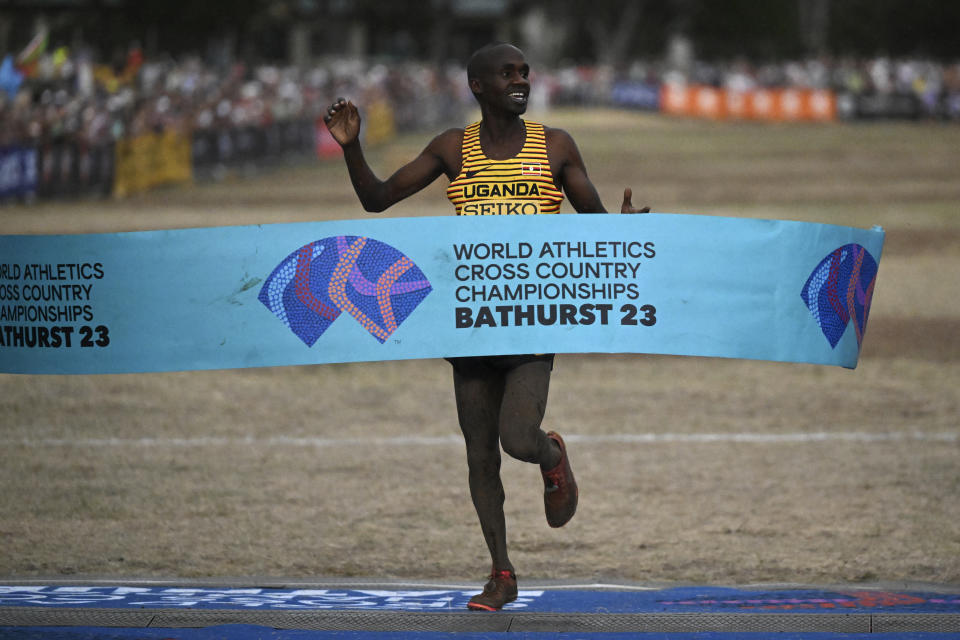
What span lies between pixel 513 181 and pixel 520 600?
1856mm

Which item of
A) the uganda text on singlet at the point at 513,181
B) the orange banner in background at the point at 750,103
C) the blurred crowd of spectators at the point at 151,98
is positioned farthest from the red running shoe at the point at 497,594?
the orange banner in background at the point at 750,103

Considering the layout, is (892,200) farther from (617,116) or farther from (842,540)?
(617,116)

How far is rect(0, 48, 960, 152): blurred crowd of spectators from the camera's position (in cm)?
2764

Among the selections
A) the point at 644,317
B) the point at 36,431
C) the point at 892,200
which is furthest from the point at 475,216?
the point at 892,200

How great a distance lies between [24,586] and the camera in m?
6.86

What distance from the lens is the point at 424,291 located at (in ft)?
20.2

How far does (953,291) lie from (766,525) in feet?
34.5

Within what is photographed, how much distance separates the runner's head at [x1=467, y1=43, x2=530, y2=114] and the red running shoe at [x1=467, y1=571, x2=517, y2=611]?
6.33 ft

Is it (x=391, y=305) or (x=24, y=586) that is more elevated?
(x=391, y=305)

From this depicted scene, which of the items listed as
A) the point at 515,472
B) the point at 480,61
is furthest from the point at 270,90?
the point at 480,61

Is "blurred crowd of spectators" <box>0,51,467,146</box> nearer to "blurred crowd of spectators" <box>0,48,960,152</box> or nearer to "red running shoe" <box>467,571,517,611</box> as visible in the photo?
"blurred crowd of spectators" <box>0,48,960,152</box>

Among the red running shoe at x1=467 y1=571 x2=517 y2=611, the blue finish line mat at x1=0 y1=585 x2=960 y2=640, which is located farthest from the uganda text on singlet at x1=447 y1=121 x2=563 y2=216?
the blue finish line mat at x1=0 y1=585 x2=960 y2=640

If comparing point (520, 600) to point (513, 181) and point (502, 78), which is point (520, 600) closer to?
point (513, 181)

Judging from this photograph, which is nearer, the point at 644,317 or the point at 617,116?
the point at 644,317
